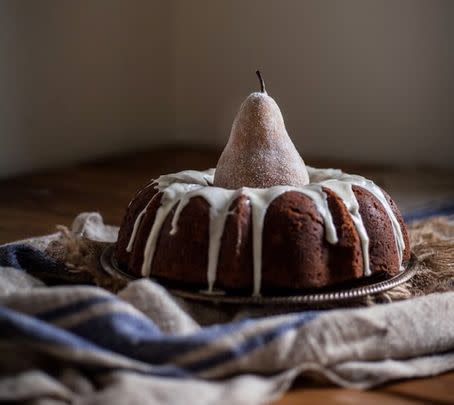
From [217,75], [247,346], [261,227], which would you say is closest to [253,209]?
[261,227]

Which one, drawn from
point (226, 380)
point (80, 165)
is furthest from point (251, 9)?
point (226, 380)

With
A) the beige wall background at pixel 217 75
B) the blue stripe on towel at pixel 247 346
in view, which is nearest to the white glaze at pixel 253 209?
the blue stripe on towel at pixel 247 346

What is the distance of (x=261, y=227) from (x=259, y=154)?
0.44ft

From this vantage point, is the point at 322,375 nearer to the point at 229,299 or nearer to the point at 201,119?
the point at 229,299

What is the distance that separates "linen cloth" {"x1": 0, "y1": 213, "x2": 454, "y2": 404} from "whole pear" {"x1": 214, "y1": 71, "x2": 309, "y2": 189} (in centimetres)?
20

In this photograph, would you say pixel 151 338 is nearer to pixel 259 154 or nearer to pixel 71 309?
pixel 71 309

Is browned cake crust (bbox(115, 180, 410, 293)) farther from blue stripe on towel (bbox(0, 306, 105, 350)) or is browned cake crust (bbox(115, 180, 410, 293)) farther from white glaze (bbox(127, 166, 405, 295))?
blue stripe on towel (bbox(0, 306, 105, 350))

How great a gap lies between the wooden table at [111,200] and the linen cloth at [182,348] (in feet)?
0.06

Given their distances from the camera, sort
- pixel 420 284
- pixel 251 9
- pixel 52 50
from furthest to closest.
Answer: pixel 251 9
pixel 52 50
pixel 420 284

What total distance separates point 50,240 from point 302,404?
1.99ft

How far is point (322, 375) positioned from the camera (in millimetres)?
820

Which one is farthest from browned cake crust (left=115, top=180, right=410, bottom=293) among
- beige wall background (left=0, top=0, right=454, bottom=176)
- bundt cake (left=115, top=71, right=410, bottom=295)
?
beige wall background (left=0, top=0, right=454, bottom=176)

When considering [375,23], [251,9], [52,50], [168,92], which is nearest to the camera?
[52,50]

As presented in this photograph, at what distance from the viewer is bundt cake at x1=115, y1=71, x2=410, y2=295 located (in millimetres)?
962
